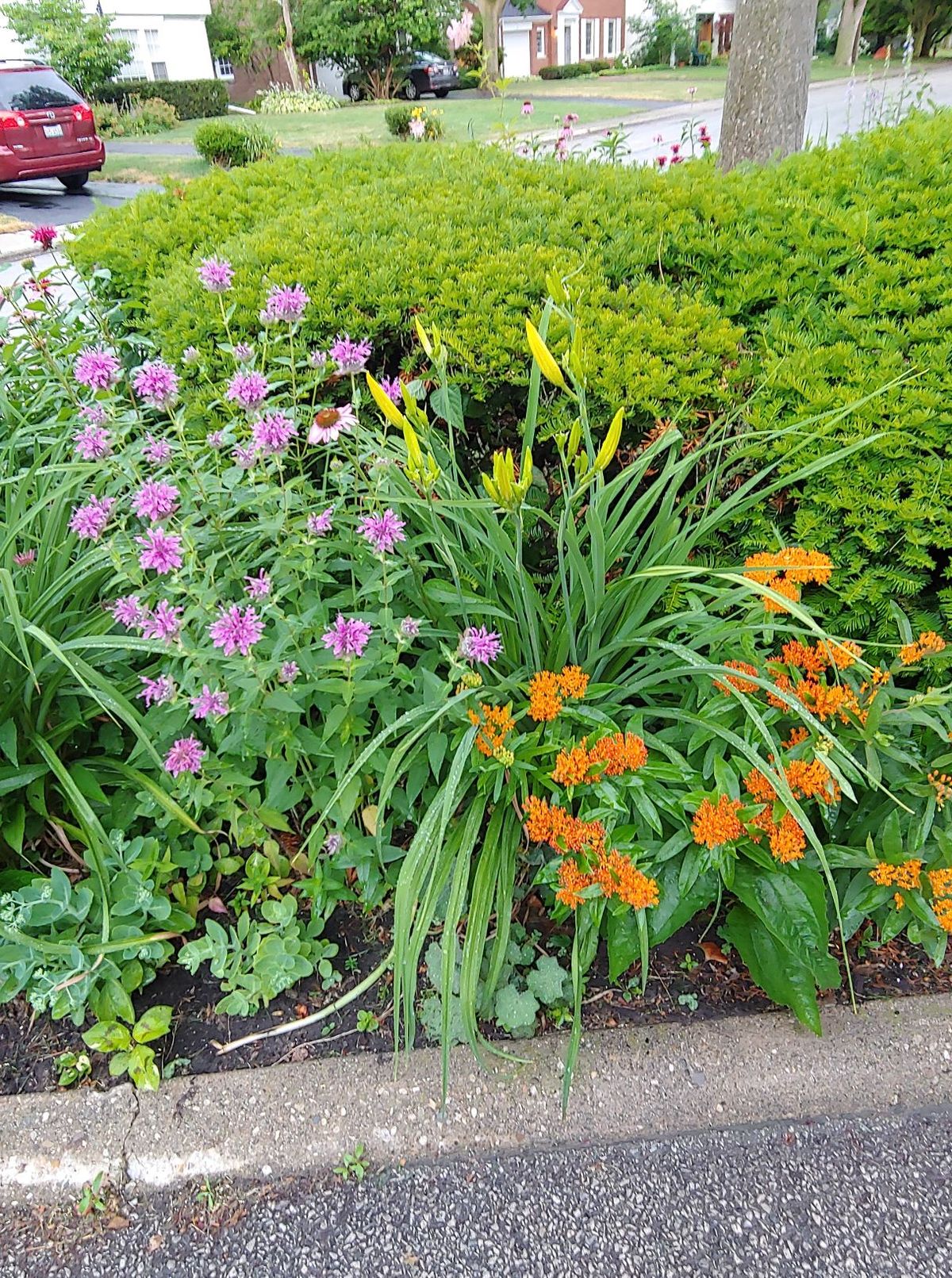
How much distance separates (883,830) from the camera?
1.77 m

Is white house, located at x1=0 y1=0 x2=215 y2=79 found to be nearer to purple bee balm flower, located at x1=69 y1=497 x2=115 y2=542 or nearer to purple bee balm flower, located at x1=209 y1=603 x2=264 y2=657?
purple bee balm flower, located at x1=69 y1=497 x2=115 y2=542

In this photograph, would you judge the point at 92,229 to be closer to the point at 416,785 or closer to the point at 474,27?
the point at 416,785

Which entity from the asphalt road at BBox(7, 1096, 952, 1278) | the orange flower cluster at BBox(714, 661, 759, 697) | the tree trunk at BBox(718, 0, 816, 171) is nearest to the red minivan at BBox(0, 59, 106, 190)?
the tree trunk at BBox(718, 0, 816, 171)

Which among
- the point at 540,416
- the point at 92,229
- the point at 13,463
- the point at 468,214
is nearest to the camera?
the point at 540,416

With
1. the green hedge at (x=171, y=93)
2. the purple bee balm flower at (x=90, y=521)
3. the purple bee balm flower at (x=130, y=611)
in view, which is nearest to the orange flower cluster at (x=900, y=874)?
the purple bee balm flower at (x=130, y=611)

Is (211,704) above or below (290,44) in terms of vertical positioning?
below

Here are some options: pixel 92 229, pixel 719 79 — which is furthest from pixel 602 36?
pixel 92 229

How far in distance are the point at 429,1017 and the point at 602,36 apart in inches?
2226

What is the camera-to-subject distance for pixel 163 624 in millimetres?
1570

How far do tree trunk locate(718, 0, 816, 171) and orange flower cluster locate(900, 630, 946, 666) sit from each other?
3300 millimetres

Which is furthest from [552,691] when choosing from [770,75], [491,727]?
[770,75]

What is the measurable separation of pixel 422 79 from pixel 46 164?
19.3 meters

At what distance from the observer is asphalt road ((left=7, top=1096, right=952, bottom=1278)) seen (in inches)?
59.8

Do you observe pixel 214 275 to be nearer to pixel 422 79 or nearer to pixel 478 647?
pixel 478 647
